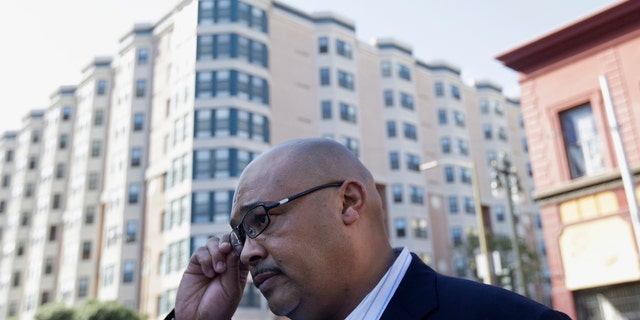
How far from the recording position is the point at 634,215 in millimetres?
11039

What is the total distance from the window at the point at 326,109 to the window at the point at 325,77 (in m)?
1.70

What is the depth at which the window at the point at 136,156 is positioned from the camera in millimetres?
47197

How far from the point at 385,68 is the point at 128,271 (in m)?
29.3

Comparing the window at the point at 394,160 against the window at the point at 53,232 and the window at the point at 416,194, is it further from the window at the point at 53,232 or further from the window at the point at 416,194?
the window at the point at 53,232

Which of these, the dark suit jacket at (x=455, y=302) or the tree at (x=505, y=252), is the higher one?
the tree at (x=505, y=252)

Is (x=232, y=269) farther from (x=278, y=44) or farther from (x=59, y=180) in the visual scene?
(x=59, y=180)

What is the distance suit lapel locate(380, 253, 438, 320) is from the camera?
5.95 ft

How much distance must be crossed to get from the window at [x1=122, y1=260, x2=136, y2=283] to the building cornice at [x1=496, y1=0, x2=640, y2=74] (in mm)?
35487

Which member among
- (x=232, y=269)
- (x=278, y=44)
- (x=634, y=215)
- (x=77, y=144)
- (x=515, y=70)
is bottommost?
(x=232, y=269)

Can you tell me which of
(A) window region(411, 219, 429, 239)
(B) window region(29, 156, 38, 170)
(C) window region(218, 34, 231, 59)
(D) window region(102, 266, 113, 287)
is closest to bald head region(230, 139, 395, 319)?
(C) window region(218, 34, 231, 59)

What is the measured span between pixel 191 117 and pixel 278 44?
33.9 feet

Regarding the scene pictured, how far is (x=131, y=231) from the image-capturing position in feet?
148

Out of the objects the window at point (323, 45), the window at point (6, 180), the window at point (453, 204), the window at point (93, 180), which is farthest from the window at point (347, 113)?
the window at point (6, 180)

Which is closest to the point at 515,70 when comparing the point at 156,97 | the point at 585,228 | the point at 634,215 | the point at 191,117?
the point at 585,228
